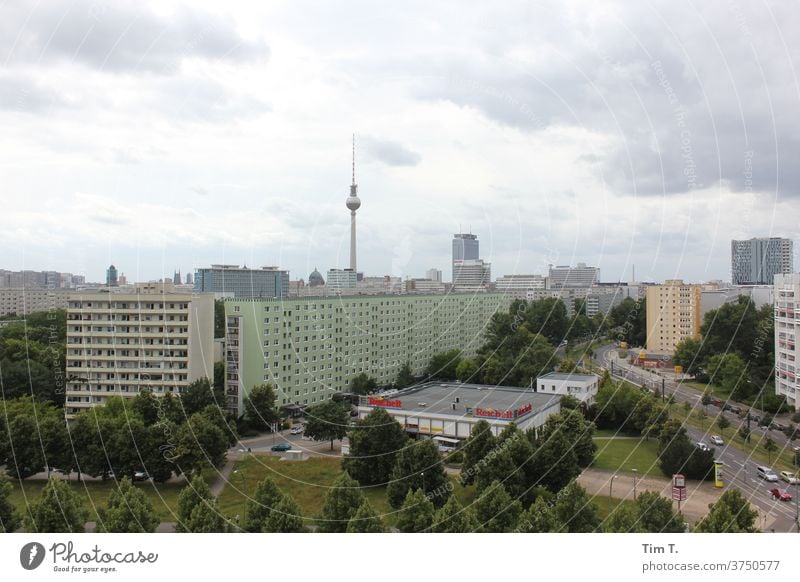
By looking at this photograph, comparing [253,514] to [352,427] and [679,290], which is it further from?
[679,290]

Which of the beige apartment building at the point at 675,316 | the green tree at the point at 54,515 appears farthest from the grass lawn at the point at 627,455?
the beige apartment building at the point at 675,316

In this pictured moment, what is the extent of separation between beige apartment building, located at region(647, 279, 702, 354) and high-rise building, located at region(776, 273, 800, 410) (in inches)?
149

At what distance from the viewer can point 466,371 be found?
959 centimetres

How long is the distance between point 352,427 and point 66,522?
9.88ft

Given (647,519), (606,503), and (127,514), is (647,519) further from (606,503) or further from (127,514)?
(127,514)

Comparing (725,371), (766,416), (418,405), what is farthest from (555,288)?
(418,405)

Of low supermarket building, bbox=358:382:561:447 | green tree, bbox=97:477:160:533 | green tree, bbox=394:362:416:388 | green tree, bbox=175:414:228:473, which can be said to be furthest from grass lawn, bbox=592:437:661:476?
green tree, bbox=97:477:160:533

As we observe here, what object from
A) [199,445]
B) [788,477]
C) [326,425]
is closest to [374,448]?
[326,425]

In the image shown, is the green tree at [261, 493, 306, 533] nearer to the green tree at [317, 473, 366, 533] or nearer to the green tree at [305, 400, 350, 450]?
the green tree at [317, 473, 366, 533]

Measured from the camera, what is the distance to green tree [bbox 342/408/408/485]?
16.8 feet

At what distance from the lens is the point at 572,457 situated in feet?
16.0

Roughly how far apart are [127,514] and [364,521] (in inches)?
50.7

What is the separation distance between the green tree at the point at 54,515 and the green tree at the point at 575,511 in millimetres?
2656
